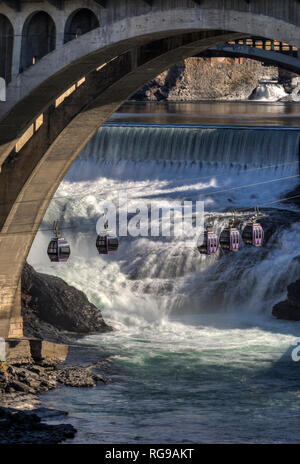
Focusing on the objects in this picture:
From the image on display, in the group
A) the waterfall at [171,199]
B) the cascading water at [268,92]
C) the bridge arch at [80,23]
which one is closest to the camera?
the bridge arch at [80,23]

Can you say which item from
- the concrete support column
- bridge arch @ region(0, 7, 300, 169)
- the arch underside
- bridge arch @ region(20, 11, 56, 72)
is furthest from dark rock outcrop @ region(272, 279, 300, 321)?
the concrete support column

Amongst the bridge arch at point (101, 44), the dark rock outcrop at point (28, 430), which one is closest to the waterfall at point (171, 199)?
the dark rock outcrop at point (28, 430)

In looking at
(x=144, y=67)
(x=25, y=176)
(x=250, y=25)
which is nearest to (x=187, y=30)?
(x=250, y=25)

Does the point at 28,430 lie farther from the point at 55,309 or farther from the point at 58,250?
the point at 55,309

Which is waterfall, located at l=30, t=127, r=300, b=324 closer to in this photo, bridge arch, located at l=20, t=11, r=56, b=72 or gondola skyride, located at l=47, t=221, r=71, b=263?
gondola skyride, located at l=47, t=221, r=71, b=263

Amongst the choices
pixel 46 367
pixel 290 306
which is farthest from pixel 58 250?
pixel 290 306

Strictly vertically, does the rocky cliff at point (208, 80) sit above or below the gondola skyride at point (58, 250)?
above

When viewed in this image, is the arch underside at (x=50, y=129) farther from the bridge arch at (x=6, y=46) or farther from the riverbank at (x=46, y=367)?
the riverbank at (x=46, y=367)
